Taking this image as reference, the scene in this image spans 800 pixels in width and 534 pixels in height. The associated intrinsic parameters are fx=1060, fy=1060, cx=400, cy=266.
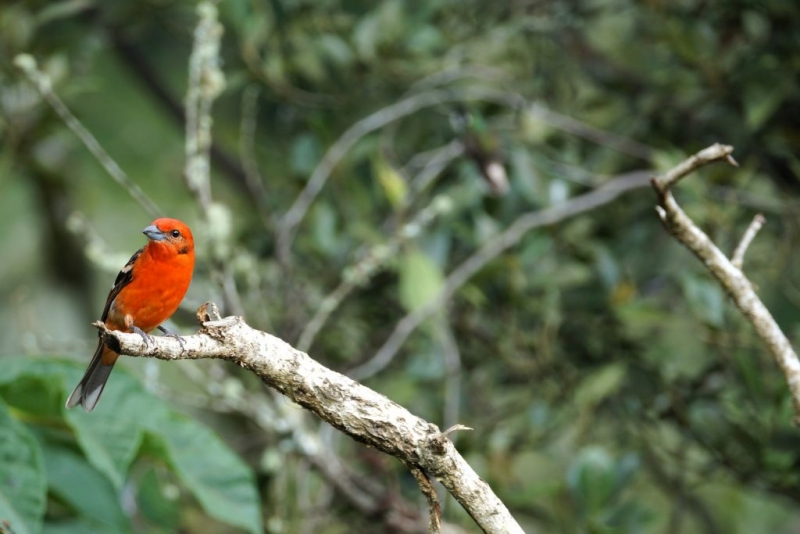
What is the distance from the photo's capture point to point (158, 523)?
11.6 feet

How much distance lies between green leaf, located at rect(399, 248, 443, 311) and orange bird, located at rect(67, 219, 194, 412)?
1.06 metres

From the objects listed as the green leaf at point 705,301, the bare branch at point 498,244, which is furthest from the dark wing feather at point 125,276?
the green leaf at point 705,301

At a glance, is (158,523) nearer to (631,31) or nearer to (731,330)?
(731,330)

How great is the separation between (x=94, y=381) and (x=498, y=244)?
1.68m

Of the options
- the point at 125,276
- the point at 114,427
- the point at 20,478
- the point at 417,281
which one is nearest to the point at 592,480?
the point at 417,281

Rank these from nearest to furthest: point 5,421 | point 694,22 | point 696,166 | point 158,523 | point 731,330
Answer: point 696,166 < point 5,421 < point 158,523 < point 731,330 < point 694,22

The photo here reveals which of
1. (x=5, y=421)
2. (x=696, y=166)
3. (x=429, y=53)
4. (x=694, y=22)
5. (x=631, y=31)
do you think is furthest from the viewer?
(x=631, y=31)

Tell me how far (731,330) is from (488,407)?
4.15 feet

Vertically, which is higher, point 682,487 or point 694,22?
point 694,22

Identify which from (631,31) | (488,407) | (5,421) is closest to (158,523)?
(5,421)

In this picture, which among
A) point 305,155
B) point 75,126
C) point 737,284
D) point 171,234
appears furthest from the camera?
point 305,155

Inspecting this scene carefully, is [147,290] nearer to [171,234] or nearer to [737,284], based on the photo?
[171,234]

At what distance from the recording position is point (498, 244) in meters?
3.92

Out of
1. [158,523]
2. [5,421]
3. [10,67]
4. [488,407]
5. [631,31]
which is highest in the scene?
[631,31]
